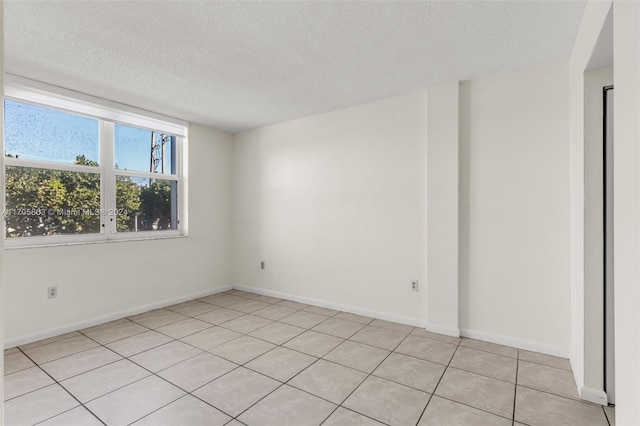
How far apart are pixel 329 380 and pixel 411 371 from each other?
0.64 metres

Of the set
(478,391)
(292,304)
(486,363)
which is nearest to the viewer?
(478,391)

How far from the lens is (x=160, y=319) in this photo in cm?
361

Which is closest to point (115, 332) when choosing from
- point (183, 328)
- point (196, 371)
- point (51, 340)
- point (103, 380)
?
point (51, 340)

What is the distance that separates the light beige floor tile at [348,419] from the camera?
1851mm

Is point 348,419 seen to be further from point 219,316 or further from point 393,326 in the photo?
point 219,316

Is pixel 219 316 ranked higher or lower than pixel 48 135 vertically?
lower

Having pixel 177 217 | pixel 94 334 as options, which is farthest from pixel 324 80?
pixel 94 334

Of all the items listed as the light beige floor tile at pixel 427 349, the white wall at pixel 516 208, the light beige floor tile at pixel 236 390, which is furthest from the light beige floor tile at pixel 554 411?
the light beige floor tile at pixel 236 390

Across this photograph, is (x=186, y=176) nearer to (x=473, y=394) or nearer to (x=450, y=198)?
(x=450, y=198)

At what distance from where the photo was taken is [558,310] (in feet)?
8.79
